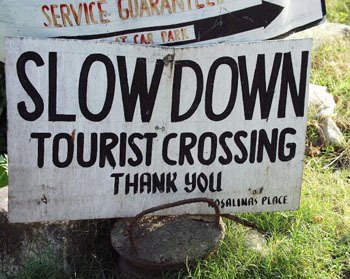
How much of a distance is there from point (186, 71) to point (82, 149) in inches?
19.4

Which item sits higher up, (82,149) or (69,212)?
(82,149)

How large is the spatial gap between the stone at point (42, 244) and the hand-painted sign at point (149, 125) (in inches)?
10.0

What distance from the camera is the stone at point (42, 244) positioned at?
2.73 m

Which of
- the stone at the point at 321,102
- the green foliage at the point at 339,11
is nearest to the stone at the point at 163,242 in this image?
the stone at the point at 321,102

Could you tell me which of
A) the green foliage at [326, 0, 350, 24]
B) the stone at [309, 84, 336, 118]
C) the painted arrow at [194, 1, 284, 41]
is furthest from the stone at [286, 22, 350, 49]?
the painted arrow at [194, 1, 284, 41]

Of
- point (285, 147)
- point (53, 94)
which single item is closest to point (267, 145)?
point (285, 147)

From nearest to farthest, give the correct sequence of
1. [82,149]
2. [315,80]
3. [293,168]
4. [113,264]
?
[82,149], [293,168], [113,264], [315,80]

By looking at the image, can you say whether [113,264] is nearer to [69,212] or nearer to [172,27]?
[69,212]

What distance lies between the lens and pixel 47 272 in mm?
2684

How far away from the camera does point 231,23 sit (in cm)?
260

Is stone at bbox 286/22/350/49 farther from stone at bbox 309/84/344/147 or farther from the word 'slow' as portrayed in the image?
the word 'slow'

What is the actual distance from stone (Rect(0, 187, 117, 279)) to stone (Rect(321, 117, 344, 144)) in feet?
5.05

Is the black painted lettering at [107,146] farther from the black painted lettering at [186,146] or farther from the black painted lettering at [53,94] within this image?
the black painted lettering at [186,146]

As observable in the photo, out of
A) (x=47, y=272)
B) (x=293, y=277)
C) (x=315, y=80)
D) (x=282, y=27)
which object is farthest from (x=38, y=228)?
(x=315, y=80)
